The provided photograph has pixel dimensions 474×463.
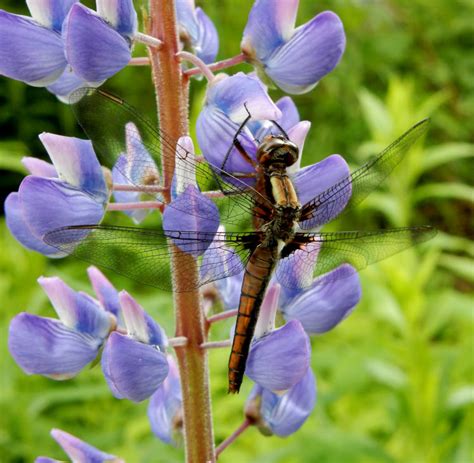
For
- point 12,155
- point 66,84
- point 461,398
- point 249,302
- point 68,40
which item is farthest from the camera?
point 12,155

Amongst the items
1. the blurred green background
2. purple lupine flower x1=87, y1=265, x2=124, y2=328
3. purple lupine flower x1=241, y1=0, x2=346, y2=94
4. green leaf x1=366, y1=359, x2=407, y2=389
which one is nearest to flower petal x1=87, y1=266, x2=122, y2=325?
purple lupine flower x1=87, y1=265, x2=124, y2=328

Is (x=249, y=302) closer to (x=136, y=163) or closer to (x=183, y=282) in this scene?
(x=183, y=282)

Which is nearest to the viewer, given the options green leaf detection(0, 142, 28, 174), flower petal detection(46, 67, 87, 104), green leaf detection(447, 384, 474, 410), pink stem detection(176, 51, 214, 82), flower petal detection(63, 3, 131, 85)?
flower petal detection(63, 3, 131, 85)

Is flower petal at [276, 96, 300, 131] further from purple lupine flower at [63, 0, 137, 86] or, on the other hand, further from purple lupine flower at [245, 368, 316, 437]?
purple lupine flower at [245, 368, 316, 437]

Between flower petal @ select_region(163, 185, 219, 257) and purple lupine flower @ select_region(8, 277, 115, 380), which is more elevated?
flower petal @ select_region(163, 185, 219, 257)

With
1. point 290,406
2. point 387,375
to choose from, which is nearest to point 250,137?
point 290,406

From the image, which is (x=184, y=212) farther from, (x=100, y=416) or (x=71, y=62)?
(x=100, y=416)
